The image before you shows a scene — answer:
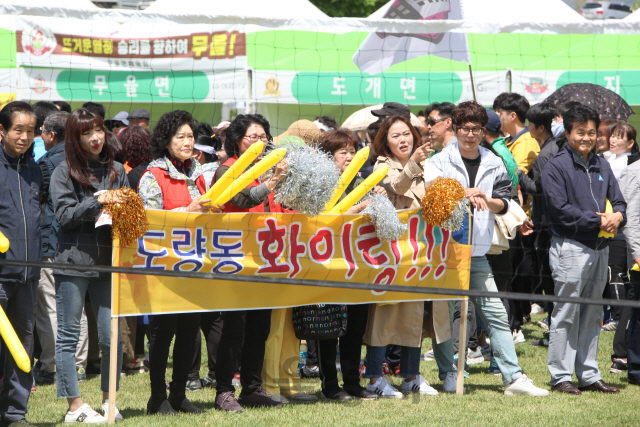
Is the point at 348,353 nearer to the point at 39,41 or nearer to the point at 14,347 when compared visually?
the point at 14,347

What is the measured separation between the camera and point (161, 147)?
4430 mm

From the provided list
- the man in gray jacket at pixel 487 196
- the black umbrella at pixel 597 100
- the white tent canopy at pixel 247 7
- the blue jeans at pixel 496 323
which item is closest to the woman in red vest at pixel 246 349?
the man in gray jacket at pixel 487 196

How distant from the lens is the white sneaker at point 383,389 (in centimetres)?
493

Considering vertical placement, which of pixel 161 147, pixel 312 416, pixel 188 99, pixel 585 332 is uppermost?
pixel 188 99

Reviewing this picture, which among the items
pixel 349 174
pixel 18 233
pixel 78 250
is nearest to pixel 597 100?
pixel 349 174

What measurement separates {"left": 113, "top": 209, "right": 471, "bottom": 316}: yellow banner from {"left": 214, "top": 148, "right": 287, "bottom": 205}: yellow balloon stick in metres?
0.20

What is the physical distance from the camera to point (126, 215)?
13.3ft

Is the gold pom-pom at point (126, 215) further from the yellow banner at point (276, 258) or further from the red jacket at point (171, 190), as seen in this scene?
the red jacket at point (171, 190)

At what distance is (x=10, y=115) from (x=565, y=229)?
150 inches

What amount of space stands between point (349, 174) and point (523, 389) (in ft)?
6.87

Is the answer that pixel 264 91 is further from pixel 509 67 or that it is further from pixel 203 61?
pixel 509 67

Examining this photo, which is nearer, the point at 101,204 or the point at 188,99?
the point at 101,204

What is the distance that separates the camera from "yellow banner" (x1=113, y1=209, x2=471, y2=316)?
421 centimetres

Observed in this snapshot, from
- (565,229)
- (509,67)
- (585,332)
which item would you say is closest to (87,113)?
(565,229)
